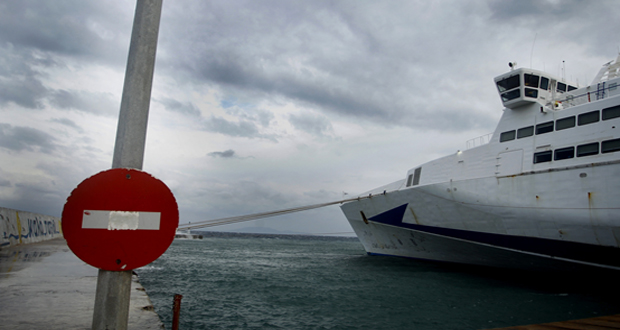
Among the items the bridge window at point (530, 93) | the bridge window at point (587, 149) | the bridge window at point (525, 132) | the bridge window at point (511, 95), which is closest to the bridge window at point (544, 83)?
the bridge window at point (530, 93)

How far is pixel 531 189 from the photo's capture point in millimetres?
13938

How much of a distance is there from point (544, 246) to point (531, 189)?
8.02 ft

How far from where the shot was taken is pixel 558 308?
11.3 m

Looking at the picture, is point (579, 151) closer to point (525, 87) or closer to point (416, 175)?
point (525, 87)

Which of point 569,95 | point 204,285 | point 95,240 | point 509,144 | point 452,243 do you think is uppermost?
point 569,95

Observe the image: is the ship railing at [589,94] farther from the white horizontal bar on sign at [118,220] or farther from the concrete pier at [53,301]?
the white horizontal bar on sign at [118,220]

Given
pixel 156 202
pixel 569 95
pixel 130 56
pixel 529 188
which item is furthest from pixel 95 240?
pixel 569 95

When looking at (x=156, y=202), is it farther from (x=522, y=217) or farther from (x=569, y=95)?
(x=569, y=95)

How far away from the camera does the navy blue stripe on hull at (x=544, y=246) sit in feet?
42.0

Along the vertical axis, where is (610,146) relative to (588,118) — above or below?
below

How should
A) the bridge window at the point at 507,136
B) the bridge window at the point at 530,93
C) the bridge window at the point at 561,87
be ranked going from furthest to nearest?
the bridge window at the point at 561,87
the bridge window at the point at 530,93
the bridge window at the point at 507,136

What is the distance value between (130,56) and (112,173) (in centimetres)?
71

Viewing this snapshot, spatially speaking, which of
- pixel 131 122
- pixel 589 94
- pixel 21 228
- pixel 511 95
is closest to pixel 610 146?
pixel 589 94

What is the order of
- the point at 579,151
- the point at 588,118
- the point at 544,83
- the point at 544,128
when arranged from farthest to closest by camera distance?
1. the point at 544,83
2. the point at 544,128
3. the point at 588,118
4. the point at 579,151
